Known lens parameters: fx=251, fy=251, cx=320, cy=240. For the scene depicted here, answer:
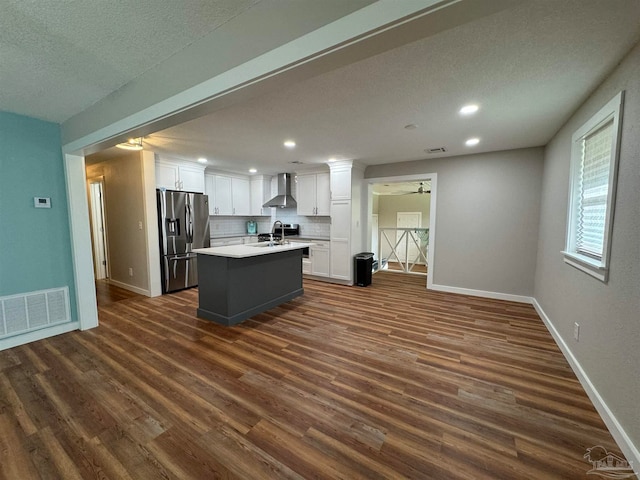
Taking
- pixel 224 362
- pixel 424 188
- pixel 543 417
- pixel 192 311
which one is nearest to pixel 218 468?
pixel 224 362

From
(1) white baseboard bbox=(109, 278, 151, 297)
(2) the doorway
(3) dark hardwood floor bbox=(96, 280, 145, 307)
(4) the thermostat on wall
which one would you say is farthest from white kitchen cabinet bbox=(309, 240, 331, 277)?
(2) the doorway

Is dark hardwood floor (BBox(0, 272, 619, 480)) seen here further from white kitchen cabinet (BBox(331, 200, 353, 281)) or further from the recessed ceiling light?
the recessed ceiling light

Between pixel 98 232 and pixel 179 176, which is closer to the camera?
pixel 179 176

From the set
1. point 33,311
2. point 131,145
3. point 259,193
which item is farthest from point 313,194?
point 33,311

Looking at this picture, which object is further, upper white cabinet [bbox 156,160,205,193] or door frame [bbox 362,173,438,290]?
door frame [bbox 362,173,438,290]

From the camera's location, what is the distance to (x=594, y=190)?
2148mm

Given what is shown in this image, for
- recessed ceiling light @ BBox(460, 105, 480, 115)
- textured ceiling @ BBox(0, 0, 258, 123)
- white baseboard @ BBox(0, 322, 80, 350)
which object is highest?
textured ceiling @ BBox(0, 0, 258, 123)

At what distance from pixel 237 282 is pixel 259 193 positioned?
3.59 meters

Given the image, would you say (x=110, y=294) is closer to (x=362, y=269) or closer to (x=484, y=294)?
(x=362, y=269)

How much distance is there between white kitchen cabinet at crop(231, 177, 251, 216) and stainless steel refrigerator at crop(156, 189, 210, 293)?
1124 mm

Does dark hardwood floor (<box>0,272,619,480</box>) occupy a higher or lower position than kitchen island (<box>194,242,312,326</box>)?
lower

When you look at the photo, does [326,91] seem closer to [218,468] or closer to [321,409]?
[321,409]

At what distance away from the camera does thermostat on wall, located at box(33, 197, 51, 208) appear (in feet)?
9.14

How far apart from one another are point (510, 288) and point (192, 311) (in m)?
4.98
